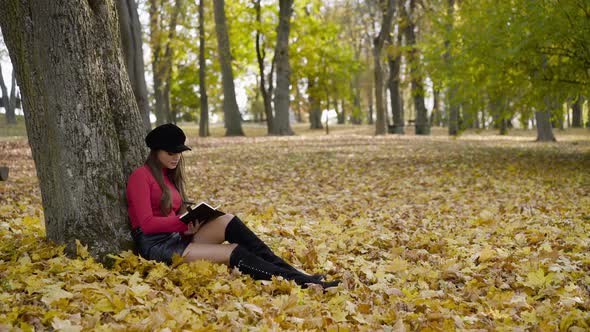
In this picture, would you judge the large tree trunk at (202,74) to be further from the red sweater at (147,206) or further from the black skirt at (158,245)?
the black skirt at (158,245)

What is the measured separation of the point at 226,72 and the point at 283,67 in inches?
110

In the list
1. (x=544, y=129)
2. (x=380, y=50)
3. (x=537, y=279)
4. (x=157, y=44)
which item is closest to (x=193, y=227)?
(x=537, y=279)

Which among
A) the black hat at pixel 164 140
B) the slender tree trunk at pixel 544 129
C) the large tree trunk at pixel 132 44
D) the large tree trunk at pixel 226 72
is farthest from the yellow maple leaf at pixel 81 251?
the slender tree trunk at pixel 544 129

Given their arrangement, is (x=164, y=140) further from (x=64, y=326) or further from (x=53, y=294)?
(x=64, y=326)

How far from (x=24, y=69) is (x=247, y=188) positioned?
21.2 ft

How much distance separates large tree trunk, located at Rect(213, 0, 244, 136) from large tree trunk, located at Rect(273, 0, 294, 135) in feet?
7.04

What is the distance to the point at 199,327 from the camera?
11.3 ft

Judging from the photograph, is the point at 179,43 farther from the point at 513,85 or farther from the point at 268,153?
the point at 513,85

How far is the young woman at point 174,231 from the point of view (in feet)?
15.2

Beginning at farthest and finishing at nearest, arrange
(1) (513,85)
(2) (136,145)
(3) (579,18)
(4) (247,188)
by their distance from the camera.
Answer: (1) (513,85)
(3) (579,18)
(4) (247,188)
(2) (136,145)

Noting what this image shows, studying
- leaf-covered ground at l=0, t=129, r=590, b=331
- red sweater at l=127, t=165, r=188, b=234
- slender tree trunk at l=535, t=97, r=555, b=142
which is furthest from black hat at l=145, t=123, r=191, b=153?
slender tree trunk at l=535, t=97, r=555, b=142

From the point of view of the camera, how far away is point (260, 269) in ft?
15.1

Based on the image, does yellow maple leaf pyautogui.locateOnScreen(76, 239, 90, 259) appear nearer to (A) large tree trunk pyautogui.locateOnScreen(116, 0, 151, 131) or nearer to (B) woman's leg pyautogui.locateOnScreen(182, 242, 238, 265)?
(B) woman's leg pyautogui.locateOnScreen(182, 242, 238, 265)

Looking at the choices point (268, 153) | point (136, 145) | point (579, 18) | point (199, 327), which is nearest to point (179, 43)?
point (268, 153)
